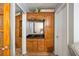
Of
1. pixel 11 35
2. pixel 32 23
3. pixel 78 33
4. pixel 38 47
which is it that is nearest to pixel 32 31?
pixel 32 23

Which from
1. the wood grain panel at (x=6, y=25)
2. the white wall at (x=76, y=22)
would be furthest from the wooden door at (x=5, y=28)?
the white wall at (x=76, y=22)

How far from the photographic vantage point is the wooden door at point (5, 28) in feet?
6.66

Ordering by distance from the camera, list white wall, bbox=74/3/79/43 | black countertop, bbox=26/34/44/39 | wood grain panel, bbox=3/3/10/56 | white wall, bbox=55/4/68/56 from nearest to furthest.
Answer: wood grain panel, bbox=3/3/10/56 < white wall, bbox=74/3/79/43 < white wall, bbox=55/4/68/56 < black countertop, bbox=26/34/44/39

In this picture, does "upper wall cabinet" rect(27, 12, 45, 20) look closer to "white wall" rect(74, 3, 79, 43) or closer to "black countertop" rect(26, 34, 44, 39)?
"black countertop" rect(26, 34, 44, 39)

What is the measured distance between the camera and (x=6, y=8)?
6.63 feet

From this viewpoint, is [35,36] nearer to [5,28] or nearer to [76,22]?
[76,22]

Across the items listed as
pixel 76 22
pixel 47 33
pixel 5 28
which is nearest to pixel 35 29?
pixel 47 33

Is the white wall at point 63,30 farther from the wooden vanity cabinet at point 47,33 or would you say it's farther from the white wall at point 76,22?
the wooden vanity cabinet at point 47,33

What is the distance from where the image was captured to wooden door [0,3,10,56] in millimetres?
2029

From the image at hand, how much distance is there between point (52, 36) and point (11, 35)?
16.2ft

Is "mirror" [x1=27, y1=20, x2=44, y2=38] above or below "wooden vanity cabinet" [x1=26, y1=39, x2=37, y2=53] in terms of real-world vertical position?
above

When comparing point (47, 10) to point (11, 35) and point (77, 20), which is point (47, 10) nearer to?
point (77, 20)

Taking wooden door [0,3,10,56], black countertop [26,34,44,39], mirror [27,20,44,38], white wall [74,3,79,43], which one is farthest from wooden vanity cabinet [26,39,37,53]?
wooden door [0,3,10,56]

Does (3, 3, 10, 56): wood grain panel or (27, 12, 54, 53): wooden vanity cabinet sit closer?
(3, 3, 10, 56): wood grain panel
